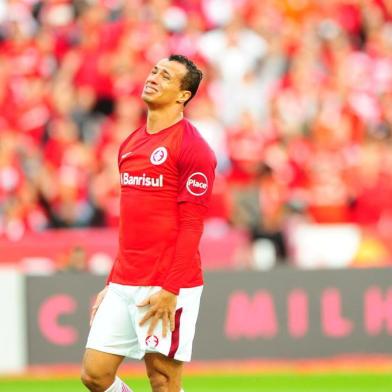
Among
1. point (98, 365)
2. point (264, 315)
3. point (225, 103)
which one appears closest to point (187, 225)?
point (98, 365)

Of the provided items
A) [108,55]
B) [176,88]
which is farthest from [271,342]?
[176,88]

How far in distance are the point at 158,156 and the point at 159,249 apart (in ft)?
1.64

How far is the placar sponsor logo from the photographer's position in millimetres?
6633

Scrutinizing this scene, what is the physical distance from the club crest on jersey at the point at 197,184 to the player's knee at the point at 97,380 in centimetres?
110

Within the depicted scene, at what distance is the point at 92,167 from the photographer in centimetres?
1456

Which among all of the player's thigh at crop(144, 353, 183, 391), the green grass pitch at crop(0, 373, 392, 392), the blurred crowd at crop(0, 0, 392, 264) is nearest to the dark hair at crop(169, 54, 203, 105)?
the player's thigh at crop(144, 353, 183, 391)

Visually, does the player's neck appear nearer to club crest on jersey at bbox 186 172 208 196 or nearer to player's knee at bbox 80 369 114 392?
club crest on jersey at bbox 186 172 208 196

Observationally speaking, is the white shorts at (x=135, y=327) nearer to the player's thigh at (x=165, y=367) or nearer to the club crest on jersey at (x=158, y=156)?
the player's thigh at (x=165, y=367)

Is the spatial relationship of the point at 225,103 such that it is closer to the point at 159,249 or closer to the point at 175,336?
the point at 159,249

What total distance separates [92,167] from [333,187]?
2.83 m

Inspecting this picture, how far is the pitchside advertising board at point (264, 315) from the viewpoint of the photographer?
12492 mm

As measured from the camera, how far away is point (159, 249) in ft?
21.8

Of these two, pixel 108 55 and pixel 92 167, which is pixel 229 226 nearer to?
pixel 92 167

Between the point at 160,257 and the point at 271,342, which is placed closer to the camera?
the point at 160,257
